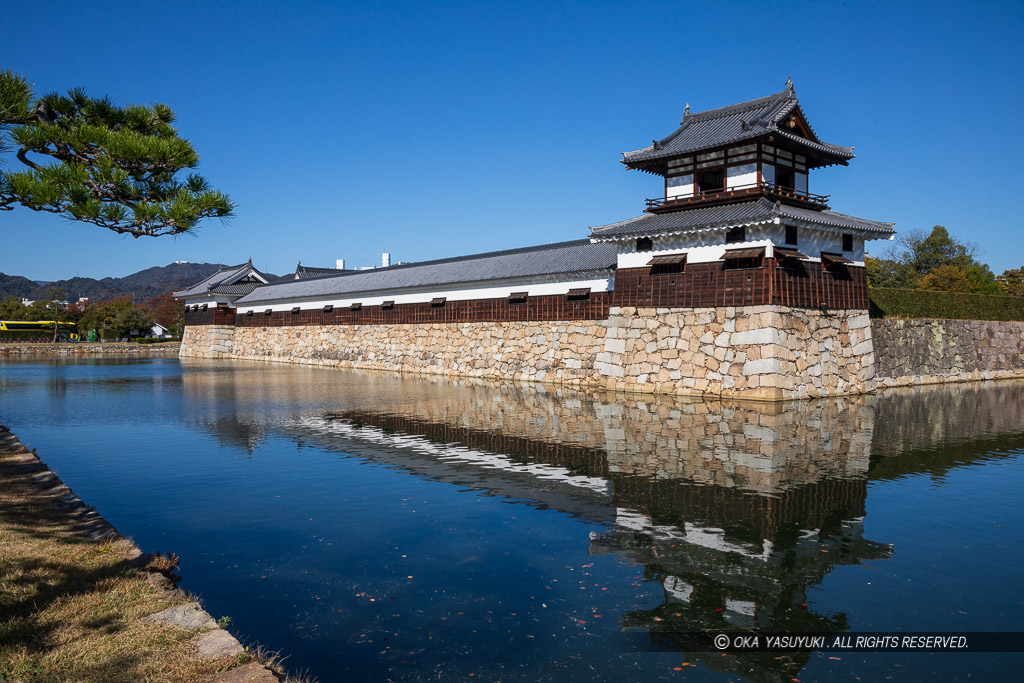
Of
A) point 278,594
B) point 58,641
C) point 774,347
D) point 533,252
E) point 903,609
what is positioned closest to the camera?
point 58,641

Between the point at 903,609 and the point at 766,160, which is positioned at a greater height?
the point at 766,160

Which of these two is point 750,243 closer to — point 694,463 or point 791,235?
point 791,235

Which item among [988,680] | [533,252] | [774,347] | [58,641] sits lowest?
[988,680]

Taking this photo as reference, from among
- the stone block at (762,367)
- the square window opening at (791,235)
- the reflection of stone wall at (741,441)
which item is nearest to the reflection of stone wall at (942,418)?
the reflection of stone wall at (741,441)

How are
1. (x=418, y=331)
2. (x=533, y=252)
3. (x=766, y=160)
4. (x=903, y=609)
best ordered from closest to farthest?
(x=903, y=609) → (x=766, y=160) → (x=533, y=252) → (x=418, y=331)

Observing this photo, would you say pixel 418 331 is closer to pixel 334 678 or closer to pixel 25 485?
pixel 25 485

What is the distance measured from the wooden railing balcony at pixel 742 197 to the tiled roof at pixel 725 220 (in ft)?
0.71

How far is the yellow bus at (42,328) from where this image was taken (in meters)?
75.3

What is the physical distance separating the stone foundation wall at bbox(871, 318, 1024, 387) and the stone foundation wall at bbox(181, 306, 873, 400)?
308 centimetres

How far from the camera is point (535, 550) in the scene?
22.4 feet

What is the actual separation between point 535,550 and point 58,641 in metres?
4.06

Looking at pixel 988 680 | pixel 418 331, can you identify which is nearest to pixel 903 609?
pixel 988 680

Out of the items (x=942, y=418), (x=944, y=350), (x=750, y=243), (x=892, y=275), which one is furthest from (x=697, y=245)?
(x=892, y=275)

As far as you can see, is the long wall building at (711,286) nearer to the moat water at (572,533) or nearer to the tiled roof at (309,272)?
the moat water at (572,533)
